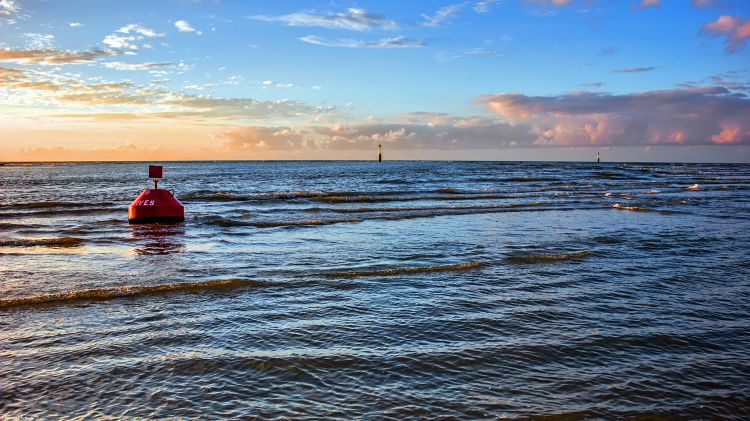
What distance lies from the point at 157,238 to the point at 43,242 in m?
2.85

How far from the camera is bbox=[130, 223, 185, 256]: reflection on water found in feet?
41.2

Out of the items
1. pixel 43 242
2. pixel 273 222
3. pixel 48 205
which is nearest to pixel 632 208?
pixel 273 222

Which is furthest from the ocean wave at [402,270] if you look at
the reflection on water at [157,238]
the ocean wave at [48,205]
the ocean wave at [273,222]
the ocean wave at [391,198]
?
the ocean wave at [48,205]

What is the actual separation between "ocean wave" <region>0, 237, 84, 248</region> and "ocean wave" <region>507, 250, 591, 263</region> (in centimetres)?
1122

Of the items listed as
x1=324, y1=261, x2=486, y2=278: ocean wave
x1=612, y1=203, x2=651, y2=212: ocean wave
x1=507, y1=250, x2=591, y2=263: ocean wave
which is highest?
x1=612, y1=203, x2=651, y2=212: ocean wave

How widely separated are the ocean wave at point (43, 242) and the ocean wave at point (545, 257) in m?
11.2

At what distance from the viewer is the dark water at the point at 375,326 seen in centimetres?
464

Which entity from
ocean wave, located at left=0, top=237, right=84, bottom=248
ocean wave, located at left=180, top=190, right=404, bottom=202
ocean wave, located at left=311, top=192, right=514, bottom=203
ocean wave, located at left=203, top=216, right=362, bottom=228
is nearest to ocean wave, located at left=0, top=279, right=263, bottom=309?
ocean wave, located at left=0, top=237, right=84, bottom=248

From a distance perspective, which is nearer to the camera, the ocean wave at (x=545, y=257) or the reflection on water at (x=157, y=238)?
the ocean wave at (x=545, y=257)

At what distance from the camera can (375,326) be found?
21.8 feet

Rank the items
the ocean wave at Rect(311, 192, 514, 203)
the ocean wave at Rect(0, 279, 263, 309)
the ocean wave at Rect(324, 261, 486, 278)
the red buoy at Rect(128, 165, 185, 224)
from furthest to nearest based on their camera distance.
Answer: the ocean wave at Rect(311, 192, 514, 203) → the red buoy at Rect(128, 165, 185, 224) → the ocean wave at Rect(324, 261, 486, 278) → the ocean wave at Rect(0, 279, 263, 309)

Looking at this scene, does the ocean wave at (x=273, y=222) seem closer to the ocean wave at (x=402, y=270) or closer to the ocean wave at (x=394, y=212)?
the ocean wave at (x=394, y=212)

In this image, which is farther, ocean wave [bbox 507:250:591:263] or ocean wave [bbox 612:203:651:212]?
ocean wave [bbox 612:203:651:212]

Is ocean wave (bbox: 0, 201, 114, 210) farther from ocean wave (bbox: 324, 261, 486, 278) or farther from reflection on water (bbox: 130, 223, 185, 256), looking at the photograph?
ocean wave (bbox: 324, 261, 486, 278)
